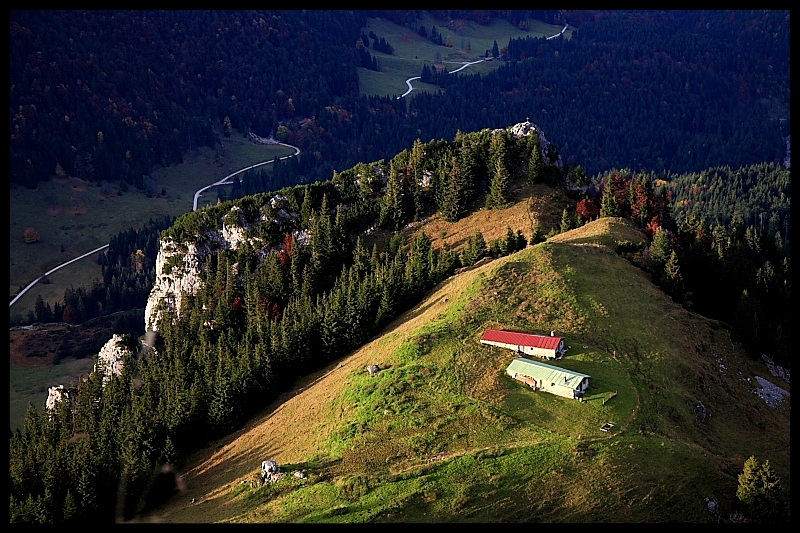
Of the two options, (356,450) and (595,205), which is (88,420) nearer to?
(356,450)

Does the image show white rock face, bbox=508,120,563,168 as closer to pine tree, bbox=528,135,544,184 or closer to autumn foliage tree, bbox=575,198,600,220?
pine tree, bbox=528,135,544,184

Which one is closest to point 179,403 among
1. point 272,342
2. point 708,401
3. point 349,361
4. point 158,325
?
point 272,342

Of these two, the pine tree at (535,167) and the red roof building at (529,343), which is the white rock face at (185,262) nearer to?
the pine tree at (535,167)

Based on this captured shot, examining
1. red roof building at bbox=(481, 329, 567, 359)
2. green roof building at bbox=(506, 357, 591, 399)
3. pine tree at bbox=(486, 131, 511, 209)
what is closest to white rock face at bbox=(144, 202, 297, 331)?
pine tree at bbox=(486, 131, 511, 209)

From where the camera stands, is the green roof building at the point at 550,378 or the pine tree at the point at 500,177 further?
the pine tree at the point at 500,177

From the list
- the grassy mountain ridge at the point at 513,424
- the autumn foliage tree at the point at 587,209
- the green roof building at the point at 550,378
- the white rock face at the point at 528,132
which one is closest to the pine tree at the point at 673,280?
the grassy mountain ridge at the point at 513,424

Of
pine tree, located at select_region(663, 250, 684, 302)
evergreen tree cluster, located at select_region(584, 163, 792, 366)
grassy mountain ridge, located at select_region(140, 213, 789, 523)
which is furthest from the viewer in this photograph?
pine tree, located at select_region(663, 250, 684, 302)
